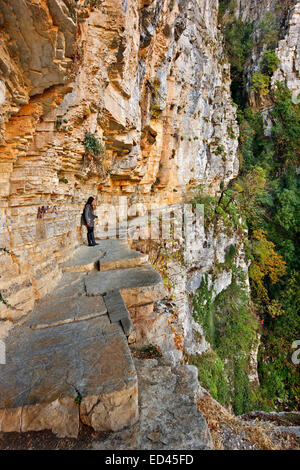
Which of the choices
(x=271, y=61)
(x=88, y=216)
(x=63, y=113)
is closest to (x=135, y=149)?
(x=88, y=216)

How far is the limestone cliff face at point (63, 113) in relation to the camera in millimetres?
2119

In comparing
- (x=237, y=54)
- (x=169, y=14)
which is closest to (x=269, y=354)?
(x=169, y=14)

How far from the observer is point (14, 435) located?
55.6 inches

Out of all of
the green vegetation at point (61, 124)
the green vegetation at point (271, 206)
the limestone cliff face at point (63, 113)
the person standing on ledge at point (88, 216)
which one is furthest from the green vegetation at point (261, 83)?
the green vegetation at point (61, 124)

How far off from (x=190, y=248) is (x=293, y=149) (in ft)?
47.1

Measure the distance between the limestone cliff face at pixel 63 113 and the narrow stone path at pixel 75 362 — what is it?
0.42 metres

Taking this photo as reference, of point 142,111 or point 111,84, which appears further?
point 142,111

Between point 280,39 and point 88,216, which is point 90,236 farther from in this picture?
point 280,39

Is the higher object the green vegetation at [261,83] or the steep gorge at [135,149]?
the green vegetation at [261,83]

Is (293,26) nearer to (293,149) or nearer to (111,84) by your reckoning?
(293,149)

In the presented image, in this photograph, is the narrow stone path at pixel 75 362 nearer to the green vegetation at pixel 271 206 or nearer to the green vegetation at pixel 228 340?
the green vegetation at pixel 228 340

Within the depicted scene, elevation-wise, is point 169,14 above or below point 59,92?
above

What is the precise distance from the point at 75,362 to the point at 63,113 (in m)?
3.38

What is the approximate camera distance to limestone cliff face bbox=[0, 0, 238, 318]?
2119mm
